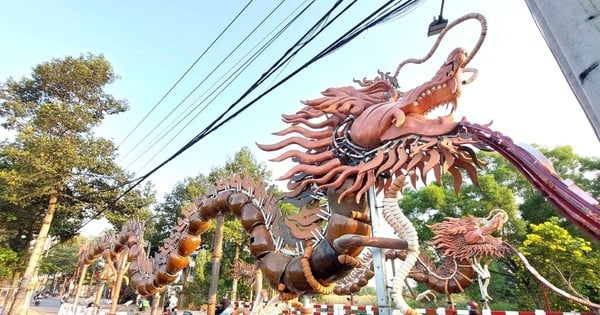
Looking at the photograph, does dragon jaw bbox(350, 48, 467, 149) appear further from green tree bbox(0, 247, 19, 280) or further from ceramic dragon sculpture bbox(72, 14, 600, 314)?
green tree bbox(0, 247, 19, 280)

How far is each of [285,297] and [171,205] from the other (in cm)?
2379

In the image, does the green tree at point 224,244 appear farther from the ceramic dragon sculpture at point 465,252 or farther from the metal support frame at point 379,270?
the metal support frame at point 379,270

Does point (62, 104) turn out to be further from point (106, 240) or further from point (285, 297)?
point (285, 297)

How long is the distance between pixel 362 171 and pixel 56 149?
46.9 ft

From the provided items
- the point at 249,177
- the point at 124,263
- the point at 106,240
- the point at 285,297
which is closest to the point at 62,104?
the point at 106,240

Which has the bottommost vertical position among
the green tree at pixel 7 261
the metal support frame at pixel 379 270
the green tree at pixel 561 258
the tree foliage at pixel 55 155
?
the metal support frame at pixel 379 270

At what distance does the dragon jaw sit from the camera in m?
2.44

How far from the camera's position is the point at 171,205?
81.0ft

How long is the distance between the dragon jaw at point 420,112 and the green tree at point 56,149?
13147mm

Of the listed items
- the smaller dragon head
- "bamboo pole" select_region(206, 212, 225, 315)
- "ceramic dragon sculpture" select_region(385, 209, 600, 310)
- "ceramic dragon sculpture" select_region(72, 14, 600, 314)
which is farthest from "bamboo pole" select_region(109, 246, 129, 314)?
the smaller dragon head

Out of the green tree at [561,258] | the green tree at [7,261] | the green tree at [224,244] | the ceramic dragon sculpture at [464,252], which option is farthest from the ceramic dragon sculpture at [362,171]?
the green tree at [224,244]

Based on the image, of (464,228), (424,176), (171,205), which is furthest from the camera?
(171,205)

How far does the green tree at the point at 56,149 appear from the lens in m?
12.5

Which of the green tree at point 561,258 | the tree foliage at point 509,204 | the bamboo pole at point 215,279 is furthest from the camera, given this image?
the tree foliage at point 509,204
